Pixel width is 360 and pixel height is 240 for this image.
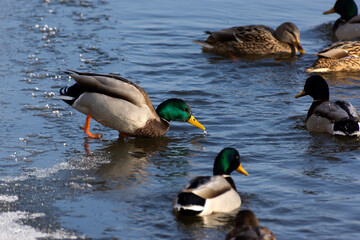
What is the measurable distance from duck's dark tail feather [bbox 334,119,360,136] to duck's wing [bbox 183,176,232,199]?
104 inches

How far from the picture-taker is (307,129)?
810cm

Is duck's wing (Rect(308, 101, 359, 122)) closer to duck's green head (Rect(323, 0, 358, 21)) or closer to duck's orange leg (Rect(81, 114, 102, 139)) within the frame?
duck's orange leg (Rect(81, 114, 102, 139))

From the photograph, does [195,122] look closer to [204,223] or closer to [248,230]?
[204,223]

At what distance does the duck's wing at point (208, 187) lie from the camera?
17.2 ft

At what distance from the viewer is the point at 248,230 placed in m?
4.72

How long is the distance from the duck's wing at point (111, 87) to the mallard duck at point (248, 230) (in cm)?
281

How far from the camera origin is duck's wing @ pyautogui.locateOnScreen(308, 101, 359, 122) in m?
7.83

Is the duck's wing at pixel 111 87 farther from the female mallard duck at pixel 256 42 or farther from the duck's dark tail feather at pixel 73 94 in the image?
the female mallard duck at pixel 256 42

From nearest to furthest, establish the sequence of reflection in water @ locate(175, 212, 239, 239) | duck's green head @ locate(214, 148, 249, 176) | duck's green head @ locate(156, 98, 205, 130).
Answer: reflection in water @ locate(175, 212, 239, 239) → duck's green head @ locate(214, 148, 249, 176) → duck's green head @ locate(156, 98, 205, 130)

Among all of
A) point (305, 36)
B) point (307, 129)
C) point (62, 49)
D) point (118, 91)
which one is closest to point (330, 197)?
point (307, 129)

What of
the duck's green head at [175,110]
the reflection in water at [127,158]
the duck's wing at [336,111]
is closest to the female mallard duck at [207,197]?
the reflection in water at [127,158]

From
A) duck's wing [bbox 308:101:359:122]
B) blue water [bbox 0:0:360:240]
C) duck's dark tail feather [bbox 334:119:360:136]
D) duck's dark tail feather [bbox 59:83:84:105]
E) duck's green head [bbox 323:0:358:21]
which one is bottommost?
blue water [bbox 0:0:360:240]

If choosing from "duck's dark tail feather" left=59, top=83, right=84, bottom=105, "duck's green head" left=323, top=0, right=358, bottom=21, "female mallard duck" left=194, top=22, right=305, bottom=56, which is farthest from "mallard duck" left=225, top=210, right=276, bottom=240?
"duck's green head" left=323, top=0, right=358, bottom=21

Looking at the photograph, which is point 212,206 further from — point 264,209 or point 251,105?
point 251,105
